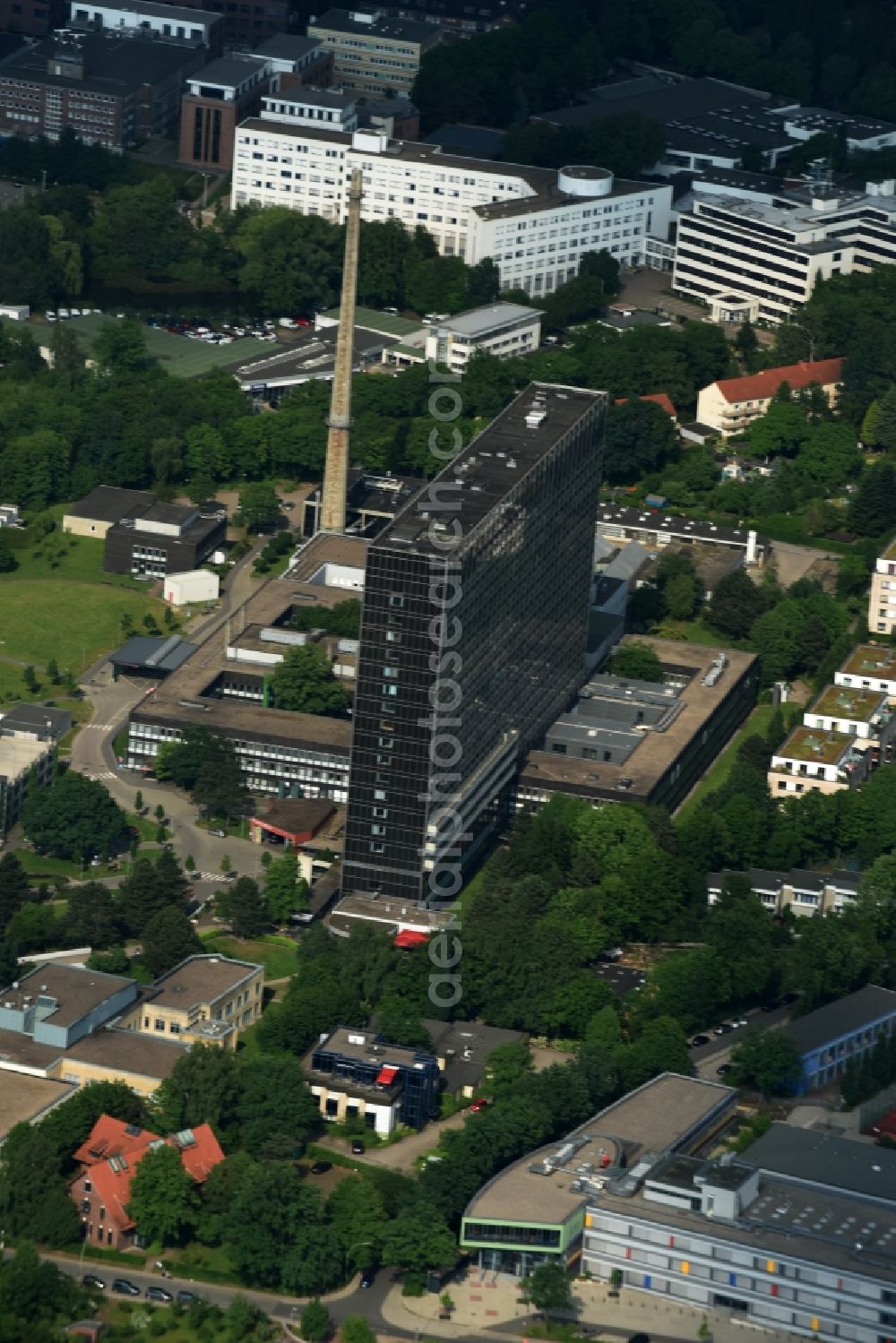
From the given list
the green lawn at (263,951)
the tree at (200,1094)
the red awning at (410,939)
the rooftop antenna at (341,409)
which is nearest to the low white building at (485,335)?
the rooftop antenna at (341,409)

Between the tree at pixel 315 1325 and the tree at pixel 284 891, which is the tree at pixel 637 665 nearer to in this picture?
the tree at pixel 284 891

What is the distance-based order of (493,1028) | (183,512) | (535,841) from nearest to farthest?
(493,1028) → (535,841) → (183,512)

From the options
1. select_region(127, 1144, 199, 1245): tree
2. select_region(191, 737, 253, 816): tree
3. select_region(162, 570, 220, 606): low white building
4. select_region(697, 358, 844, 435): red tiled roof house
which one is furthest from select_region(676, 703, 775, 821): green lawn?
select_region(127, 1144, 199, 1245): tree

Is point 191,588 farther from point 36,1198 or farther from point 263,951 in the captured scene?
point 36,1198

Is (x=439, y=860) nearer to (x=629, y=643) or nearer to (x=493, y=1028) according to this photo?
(x=493, y=1028)

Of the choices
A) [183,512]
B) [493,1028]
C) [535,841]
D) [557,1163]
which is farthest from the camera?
[183,512]

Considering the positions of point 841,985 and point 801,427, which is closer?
point 841,985

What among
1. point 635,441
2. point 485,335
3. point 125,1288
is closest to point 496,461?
point 635,441

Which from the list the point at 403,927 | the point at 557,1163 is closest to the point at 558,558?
the point at 403,927
